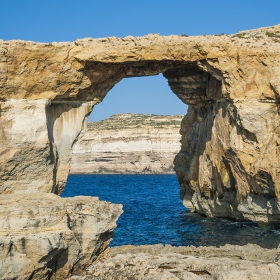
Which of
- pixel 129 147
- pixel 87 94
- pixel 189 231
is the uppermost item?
pixel 87 94

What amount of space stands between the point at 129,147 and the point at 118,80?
7279 cm

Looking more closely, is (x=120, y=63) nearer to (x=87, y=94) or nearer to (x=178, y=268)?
(x=87, y=94)

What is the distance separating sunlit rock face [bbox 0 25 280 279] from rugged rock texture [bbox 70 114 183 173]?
227ft

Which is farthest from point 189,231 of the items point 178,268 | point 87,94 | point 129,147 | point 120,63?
point 129,147

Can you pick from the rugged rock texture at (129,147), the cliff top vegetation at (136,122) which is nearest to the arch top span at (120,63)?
the rugged rock texture at (129,147)

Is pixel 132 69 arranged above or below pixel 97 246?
above

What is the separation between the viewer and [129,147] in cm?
10000

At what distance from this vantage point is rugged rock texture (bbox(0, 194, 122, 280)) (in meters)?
14.9

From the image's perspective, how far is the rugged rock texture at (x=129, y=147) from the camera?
99438 mm

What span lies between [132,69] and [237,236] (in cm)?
970

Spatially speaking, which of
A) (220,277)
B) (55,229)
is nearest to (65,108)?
(55,229)

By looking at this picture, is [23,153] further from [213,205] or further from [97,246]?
[213,205]

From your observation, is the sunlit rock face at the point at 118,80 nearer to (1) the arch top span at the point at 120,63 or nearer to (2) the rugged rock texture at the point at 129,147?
(1) the arch top span at the point at 120,63

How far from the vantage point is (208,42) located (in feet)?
84.8
